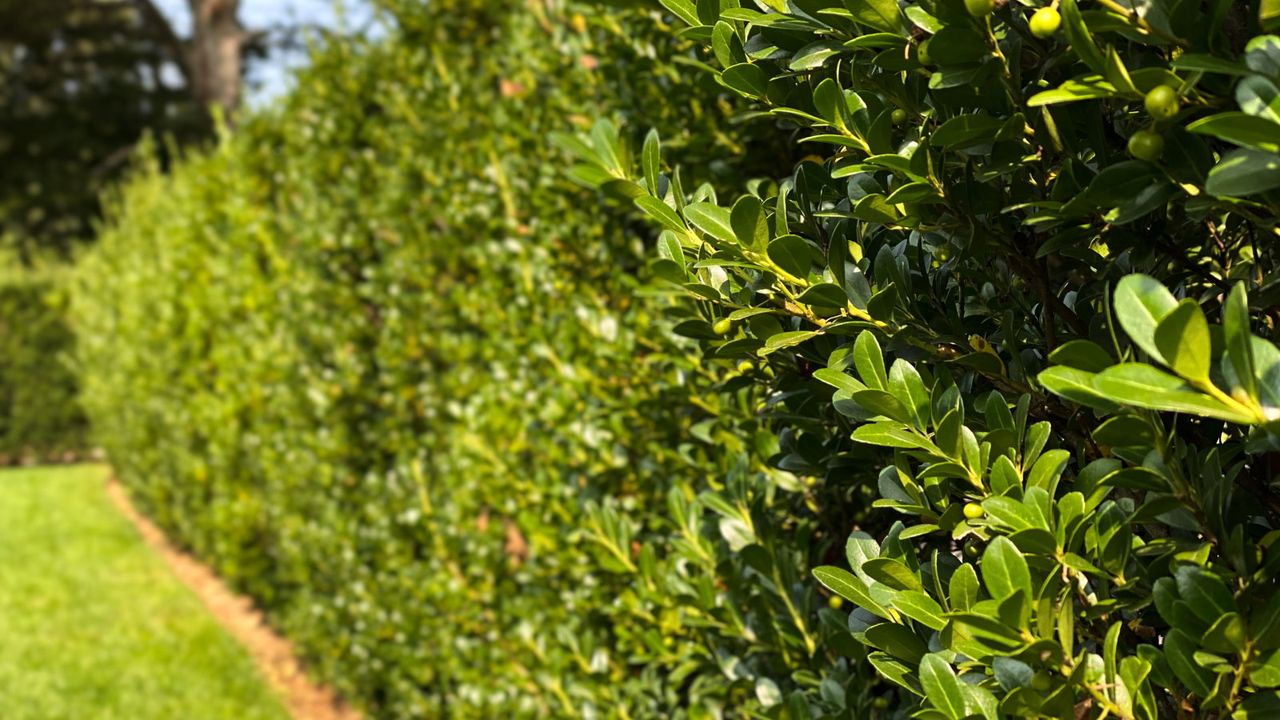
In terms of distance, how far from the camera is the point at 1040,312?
48.6 inches

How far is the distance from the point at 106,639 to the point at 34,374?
410 inches

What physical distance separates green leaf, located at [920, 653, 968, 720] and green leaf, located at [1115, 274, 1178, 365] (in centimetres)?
45

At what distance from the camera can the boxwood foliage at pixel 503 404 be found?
2039 mm

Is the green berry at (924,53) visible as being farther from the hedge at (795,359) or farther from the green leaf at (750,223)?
the green leaf at (750,223)

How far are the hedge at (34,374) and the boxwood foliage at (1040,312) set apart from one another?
16120 millimetres

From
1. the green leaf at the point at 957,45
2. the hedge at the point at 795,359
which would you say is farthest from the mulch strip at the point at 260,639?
the green leaf at the point at 957,45

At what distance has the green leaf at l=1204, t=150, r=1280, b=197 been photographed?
0.74 m

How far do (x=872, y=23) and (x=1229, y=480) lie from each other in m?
0.60

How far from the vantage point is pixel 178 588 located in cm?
779

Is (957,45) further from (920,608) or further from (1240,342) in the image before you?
(920,608)

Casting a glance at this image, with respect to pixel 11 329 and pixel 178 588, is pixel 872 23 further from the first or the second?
pixel 11 329

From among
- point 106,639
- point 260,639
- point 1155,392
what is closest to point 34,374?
point 106,639

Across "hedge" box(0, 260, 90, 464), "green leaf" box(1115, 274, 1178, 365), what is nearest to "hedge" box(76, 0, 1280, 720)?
"green leaf" box(1115, 274, 1178, 365)

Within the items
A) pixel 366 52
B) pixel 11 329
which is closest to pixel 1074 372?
pixel 366 52
